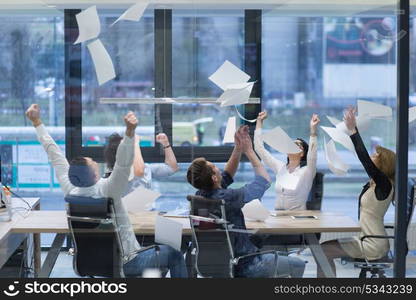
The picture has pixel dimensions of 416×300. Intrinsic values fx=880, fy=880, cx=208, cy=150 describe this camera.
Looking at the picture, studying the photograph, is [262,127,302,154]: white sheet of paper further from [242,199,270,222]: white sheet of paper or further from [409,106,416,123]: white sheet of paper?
[409,106,416,123]: white sheet of paper

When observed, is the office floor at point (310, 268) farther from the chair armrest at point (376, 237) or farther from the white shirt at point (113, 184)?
the white shirt at point (113, 184)

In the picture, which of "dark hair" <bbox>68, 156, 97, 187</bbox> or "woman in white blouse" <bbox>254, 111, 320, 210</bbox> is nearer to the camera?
"dark hair" <bbox>68, 156, 97, 187</bbox>

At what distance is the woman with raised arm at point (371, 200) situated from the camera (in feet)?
17.2

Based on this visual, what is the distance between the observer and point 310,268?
521cm

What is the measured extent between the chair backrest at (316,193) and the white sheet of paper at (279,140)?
0.81 feet

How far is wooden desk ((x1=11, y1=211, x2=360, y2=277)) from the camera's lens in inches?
201

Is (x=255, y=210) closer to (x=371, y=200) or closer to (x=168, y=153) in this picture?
(x=168, y=153)

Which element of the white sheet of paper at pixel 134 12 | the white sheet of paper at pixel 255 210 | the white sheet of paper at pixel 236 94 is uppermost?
the white sheet of paper at pixel 134 12

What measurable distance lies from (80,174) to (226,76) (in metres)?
1.02

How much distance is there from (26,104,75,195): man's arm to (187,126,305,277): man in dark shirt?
71 cm

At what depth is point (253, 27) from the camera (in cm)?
519

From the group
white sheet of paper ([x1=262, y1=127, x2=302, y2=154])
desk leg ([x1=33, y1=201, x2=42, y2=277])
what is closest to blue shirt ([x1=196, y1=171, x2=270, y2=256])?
white sheet of paper ([x1=262, y1=127, x2=302, y2=154])

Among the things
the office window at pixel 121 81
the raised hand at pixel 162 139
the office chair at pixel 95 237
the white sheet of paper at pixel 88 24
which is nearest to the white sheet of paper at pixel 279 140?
the raised hand at pixel 162 139

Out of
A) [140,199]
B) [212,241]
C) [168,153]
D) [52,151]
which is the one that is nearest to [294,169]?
[212,241]
